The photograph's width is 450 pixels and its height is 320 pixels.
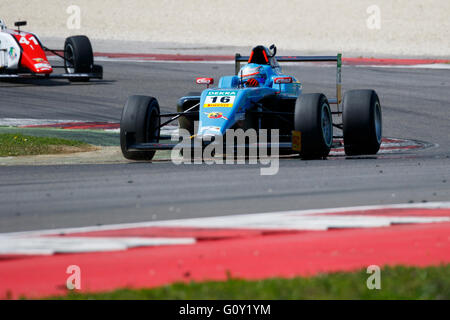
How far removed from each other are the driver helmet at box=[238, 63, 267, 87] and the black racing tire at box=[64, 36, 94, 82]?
33.1ft

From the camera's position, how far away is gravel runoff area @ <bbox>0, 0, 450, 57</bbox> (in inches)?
1826

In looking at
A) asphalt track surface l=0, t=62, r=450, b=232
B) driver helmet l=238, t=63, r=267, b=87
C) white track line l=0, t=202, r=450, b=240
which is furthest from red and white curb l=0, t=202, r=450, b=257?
driver helmet l=238, t=63, r=267, b=87

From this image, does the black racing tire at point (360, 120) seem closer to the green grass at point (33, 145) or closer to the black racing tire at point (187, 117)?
the black racing tire at point (187, 117)

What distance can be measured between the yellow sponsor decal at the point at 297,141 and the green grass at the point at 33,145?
13.6ft

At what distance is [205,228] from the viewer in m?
6.86

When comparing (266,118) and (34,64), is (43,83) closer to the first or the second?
(34,64)

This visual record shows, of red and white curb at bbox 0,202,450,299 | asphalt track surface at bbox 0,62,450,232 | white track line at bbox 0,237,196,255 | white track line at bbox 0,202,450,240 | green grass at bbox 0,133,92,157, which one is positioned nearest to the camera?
red and white curb at bbox 0,202,450,299

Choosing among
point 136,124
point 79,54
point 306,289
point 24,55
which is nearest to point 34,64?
point 24,55

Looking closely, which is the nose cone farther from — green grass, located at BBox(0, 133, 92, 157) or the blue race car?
the blue race car

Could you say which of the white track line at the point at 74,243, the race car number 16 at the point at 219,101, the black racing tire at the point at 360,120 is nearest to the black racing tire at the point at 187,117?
the race car number 16 at the point at 219,101

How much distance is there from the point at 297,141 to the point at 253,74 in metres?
2.14

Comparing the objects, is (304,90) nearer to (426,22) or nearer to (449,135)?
(449,135)

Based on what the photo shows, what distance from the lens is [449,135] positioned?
15.0m
